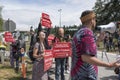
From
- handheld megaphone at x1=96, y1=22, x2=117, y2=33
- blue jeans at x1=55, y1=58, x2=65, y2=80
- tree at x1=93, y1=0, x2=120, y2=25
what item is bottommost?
blue jeans at x1=55, y1=58, x2=65, y2=80

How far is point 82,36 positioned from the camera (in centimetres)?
516

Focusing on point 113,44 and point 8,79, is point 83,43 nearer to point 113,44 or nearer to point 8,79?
point 8,79

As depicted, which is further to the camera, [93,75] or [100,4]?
[100,4]

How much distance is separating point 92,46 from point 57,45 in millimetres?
7210

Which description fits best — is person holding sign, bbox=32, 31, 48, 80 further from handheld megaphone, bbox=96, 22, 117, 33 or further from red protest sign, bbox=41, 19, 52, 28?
red protest sign, bbox=41, 19, 52, 28

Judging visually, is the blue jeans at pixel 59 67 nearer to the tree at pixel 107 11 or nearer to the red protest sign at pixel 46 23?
the red protest sign at pixel 46 23

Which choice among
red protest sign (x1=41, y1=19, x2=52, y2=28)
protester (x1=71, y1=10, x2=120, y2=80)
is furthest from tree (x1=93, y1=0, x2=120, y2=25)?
protester (x1=71, y1=10, x2=120, y2=80)

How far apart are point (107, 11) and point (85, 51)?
291 feet

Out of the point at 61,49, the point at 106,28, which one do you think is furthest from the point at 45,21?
the point at 106,28

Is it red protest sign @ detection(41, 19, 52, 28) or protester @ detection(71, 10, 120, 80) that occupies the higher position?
red protest sign @ detection(41, 19, 52, 28)

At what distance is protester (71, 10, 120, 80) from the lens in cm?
506

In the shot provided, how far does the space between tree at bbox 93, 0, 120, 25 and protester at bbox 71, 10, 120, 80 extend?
2993 inches

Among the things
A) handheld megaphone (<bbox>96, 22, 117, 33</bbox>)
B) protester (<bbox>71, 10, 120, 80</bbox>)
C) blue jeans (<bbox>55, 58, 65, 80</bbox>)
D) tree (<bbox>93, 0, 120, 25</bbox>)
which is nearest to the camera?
protester (<bbox>71, 10, 120, 80</bbox>)

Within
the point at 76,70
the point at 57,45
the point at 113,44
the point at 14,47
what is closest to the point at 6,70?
the point at 14,47
